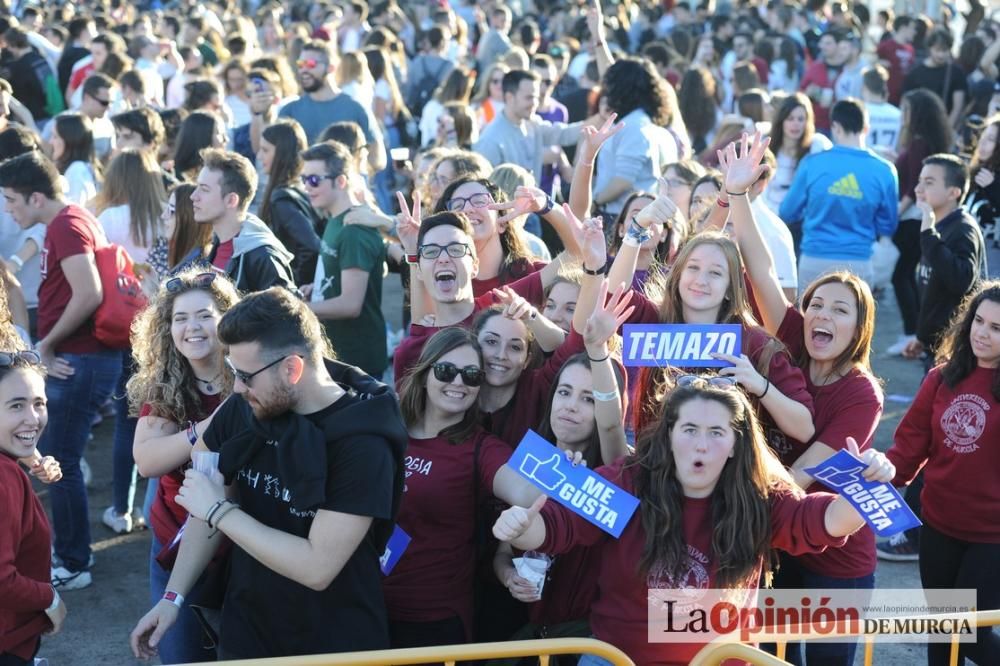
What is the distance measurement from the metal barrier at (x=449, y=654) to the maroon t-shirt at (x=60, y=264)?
341cm

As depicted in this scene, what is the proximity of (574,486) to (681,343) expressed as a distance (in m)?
0.73

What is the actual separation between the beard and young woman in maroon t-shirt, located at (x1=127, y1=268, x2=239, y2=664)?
676mm

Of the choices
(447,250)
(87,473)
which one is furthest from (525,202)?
(87,473)

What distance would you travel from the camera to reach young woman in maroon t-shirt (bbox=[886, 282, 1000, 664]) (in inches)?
166

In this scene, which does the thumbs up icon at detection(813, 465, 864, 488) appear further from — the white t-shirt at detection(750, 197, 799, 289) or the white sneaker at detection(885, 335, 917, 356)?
the white sneaker at detection(885, 335, 917, 356)

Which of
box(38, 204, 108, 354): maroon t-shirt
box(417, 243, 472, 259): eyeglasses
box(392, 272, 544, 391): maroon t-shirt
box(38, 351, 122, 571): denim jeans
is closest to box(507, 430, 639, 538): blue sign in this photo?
box(392, 272, 544, 391): maroon t-shirt

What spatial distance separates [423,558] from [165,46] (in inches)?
385

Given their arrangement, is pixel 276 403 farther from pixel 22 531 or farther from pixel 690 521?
pixel 690 521

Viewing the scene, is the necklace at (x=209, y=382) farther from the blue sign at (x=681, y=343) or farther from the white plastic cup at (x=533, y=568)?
the blue sign at (x=681, y=343)

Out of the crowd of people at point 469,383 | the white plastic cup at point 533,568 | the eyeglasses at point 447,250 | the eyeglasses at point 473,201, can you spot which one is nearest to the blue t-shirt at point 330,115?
the crowd of people at point 469,383

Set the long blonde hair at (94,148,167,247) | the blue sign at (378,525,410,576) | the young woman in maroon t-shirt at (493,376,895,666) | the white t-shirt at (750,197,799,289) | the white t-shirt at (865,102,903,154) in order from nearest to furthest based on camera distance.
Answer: the young woman in maroon t-shirt at (493,376,895,666)
the blue sign at (378,525,410,576)
the white t-shirt at (750,197,799,289)
the long blonde hair at (94,148,167,247)
the white t-shirt at (865,102,903,154)

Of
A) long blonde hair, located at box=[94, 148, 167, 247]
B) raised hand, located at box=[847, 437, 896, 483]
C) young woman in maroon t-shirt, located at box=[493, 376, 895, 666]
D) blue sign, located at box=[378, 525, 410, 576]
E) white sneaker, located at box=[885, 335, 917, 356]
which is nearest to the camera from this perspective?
raised hand, located at box=[847, 437, 896, 483]

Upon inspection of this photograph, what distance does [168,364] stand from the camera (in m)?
4.10

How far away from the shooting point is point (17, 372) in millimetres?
3898
